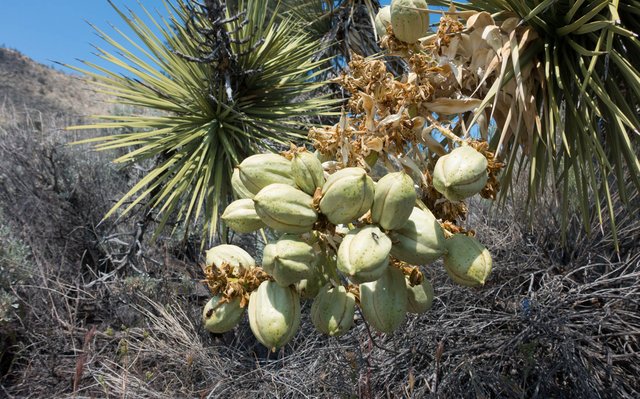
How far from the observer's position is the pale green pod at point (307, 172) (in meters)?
0.89

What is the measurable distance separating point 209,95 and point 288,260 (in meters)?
2.69

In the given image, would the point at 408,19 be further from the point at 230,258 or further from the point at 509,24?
the point at 230,258

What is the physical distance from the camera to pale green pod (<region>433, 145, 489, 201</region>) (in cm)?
89

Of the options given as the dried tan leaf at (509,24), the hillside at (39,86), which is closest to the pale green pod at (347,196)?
the dried tan leaf at (509,24)

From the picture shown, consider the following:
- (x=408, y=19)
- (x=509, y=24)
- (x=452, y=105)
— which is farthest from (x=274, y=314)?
(x=509, y=24)

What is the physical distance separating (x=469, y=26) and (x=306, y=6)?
4.19 meters

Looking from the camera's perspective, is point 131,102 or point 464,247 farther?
point 131,102

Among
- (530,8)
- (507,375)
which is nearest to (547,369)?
(507,375)

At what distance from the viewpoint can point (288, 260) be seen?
85cm

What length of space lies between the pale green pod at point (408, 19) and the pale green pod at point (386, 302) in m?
0.65

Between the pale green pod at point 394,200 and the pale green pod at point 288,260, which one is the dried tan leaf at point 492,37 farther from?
the pale green pod at point 288,260

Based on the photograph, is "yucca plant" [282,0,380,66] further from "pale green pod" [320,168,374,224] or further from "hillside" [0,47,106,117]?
"hillside" [0,47,106,117]

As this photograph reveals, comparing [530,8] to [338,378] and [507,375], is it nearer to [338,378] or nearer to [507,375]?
[507,375]

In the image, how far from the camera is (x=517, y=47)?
1.45m
